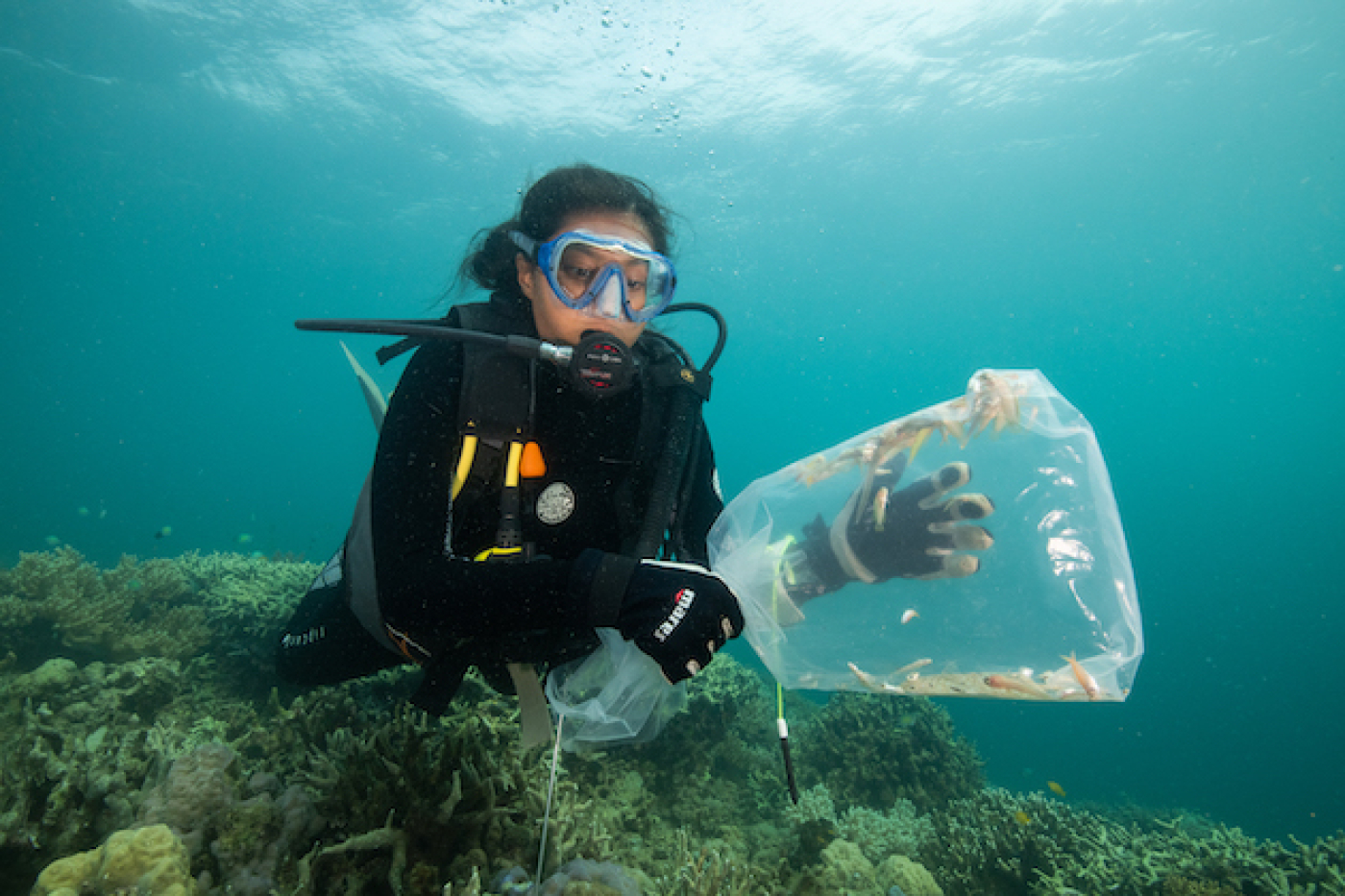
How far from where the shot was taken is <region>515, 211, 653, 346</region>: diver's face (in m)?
2.48

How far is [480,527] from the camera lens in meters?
2.37

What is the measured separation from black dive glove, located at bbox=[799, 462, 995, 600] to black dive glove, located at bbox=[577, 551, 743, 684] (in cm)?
70

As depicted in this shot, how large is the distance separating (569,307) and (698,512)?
1177 mm

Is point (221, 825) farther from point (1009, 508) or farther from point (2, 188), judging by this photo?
point (2, 188)

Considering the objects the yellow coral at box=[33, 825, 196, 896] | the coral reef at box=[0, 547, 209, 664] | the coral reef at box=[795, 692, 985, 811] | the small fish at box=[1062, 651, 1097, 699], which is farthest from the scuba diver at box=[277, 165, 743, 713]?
the coral reef at box=[795, 692, 985, 811]

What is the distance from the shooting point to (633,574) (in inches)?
62.9

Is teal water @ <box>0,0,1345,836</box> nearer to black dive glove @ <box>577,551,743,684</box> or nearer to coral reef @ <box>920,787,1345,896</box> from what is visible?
coral reef @ <box>920,787,1345,896</box>

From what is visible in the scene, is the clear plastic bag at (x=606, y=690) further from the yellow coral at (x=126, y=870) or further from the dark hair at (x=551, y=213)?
the dark hair at (x=551, y=213)

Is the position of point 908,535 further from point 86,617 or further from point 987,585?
point 86,617

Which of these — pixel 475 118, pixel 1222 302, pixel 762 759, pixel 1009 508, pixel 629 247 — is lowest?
pixel 762 759

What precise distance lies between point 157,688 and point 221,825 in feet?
11.5

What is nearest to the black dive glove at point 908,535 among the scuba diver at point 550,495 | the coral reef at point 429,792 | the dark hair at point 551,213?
the scuba diver at point 550,495

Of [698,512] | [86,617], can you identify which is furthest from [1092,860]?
[86,617]

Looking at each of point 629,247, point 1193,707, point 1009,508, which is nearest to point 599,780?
point 1009,508
